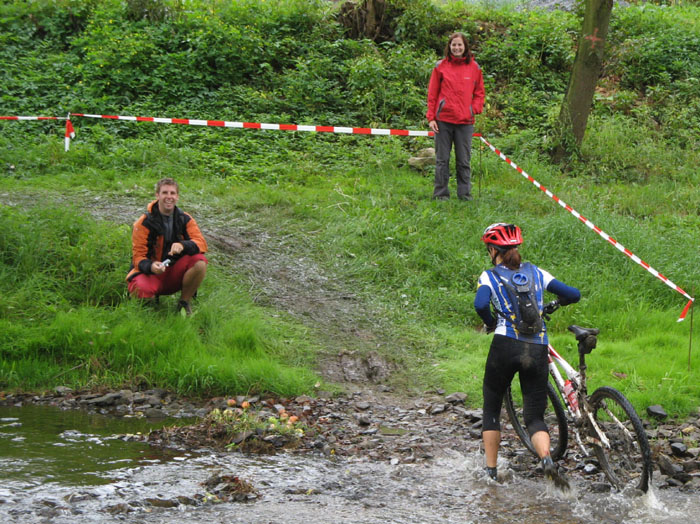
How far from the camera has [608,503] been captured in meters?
5.16

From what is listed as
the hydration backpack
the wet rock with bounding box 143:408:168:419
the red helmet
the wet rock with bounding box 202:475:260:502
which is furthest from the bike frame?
the wet rock with bounding box 143:408:168:419

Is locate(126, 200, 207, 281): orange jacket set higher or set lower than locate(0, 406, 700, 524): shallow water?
higher

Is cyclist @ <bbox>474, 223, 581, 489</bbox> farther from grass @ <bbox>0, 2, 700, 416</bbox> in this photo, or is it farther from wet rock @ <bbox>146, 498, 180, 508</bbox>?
wet rock @ <bbox>146, 498, 180, 508</bbox>

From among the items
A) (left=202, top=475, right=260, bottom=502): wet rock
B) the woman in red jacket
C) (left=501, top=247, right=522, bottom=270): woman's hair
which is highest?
the woman in red jacket

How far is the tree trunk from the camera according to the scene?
1288cm

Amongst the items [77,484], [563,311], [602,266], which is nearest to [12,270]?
[77,484]

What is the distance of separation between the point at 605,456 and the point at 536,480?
0.54 metres

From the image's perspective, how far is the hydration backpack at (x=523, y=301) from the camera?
17.0 ft

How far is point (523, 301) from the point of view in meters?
5.21

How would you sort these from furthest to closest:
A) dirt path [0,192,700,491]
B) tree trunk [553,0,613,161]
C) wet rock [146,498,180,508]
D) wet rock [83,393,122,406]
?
tree trunk [553,0,613,161]
wet rock [83,393,122,406]
dirt path [0,192,700,491]
wet rock [146,498,180,508]

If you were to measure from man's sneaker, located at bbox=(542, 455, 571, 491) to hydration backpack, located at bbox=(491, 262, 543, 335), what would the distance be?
0.86 meters

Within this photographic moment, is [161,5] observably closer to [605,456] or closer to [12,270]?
[12,270]

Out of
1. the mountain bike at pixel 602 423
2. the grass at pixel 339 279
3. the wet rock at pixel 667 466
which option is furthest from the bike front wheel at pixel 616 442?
the grass at pixel 339 279

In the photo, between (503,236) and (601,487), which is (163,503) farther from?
(601,487)
